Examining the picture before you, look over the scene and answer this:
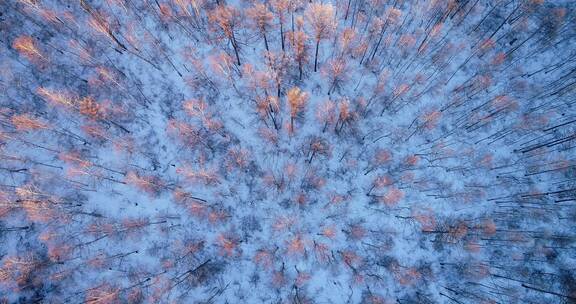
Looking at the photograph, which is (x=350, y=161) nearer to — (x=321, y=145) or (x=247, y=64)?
(x=321, y=145)

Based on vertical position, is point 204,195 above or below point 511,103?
below

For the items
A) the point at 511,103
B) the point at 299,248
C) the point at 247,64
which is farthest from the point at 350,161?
the point at 511,103

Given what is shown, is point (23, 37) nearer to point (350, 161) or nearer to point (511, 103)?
point (350, 161)

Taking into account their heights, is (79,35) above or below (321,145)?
above

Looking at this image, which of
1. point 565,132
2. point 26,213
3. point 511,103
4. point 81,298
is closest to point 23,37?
point 26,213

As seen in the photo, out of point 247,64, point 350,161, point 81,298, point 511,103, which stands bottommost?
point 81,298

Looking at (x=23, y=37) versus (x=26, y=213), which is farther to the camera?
(x=23, y=37)
